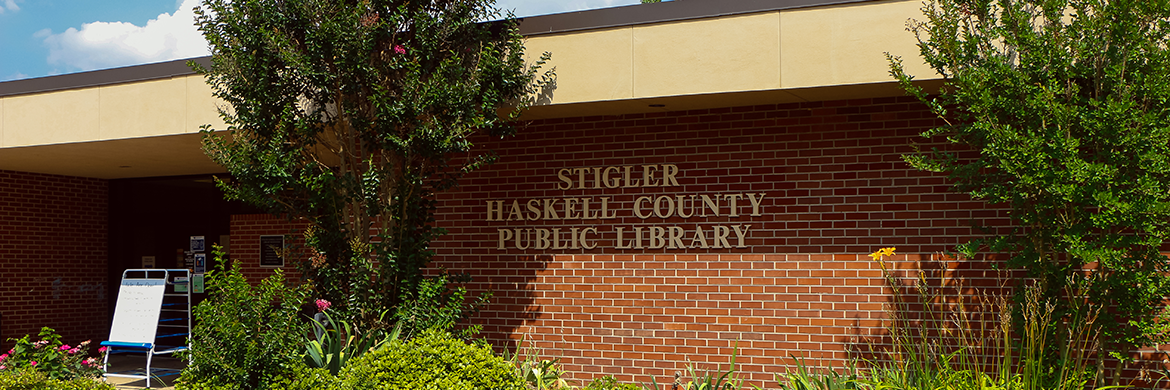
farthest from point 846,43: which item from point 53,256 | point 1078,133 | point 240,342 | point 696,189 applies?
point 53,256

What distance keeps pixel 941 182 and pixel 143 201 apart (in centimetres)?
1119

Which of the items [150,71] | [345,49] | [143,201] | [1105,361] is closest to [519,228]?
[345,49]

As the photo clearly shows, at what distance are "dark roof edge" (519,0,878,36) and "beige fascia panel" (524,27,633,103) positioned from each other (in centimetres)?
7

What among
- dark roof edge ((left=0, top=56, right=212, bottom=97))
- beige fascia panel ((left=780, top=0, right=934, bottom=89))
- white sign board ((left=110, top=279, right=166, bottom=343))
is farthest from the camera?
white sign board ((left=110, top=279, right=166, bottom=343))

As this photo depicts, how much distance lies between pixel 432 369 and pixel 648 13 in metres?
3.15

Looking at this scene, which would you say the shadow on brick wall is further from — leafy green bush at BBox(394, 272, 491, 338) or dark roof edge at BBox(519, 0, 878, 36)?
dark roof edge at BBox(519, 0, 878, 36)

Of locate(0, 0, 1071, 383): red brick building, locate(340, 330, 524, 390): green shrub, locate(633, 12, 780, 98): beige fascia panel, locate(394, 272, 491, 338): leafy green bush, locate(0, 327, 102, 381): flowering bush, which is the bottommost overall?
locate(0, 327, 102, 381): flowering bush

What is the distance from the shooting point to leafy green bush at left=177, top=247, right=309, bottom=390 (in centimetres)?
598

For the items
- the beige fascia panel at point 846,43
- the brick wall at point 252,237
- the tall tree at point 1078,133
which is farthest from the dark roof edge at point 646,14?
the brick wall at point 252,237

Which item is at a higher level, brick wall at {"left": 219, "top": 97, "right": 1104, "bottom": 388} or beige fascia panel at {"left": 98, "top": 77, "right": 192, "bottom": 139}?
beige fascia panel at {"left": 98, "top": 77, "right": 192, "bottom": 139}

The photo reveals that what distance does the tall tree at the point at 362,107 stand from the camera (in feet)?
21.9

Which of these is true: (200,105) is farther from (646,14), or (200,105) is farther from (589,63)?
(646,14)

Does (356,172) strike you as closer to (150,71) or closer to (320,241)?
(320,241)

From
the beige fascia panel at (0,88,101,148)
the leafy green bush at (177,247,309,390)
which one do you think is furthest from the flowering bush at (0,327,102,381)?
the beige fascia panel at (0,88,101,148)
